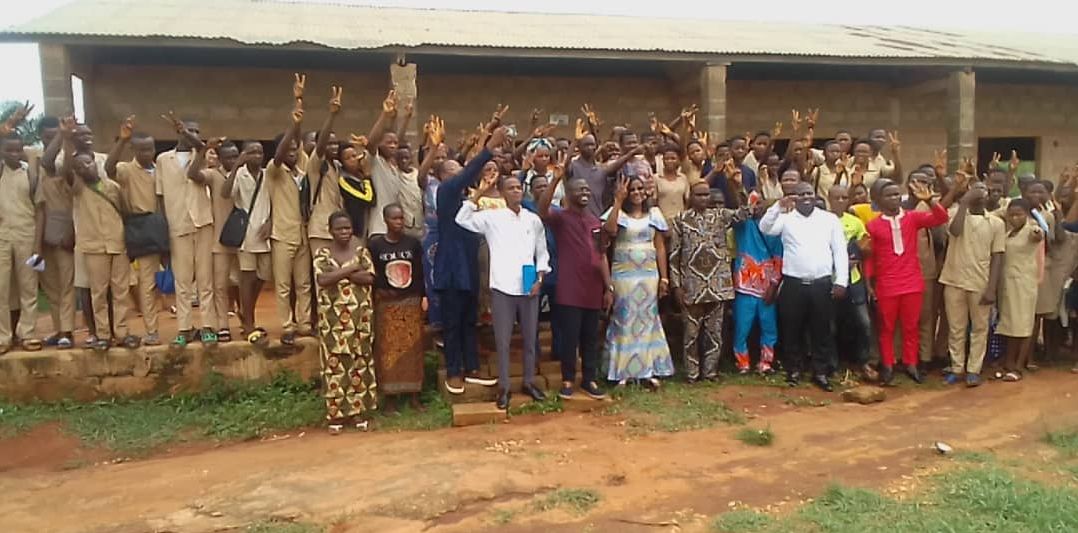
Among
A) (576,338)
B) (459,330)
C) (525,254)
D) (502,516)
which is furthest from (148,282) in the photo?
(502,516)

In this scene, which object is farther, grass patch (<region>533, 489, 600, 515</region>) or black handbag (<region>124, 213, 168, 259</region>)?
black handbag (<region>124, 213, 168, 259</region>)

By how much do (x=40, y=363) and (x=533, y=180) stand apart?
3672 millimetres

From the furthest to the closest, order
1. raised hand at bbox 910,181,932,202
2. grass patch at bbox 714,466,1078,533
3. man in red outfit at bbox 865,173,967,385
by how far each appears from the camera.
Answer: raised hand at bbox 910,181,932,202 → man in red outfit at bbox 865,173,967,385 → grass patch at bbox 714,466,1078,533

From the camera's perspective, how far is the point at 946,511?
12.2 ft

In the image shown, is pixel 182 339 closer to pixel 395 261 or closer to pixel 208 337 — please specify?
pixel 208 337

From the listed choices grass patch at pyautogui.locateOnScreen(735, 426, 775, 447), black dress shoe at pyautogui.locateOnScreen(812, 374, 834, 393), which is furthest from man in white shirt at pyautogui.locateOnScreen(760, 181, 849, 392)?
grass patch at pyautogui.locateOnScreen(735, 426, 775, 447)

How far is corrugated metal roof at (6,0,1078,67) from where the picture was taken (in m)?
8.35

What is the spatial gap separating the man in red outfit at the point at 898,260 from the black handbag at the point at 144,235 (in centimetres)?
513

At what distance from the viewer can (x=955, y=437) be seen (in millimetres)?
4988

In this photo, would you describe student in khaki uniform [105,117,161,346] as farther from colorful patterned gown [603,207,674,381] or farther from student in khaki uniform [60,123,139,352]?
colorful patterned gown [603,207,674,381]

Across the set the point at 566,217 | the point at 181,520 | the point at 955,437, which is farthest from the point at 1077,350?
the point at 181,520

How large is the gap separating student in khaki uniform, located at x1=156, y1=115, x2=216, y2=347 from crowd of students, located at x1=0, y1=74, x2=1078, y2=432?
15mm

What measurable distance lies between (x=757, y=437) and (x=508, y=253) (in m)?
1.92

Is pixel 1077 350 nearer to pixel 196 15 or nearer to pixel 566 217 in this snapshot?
pixel 566 217
